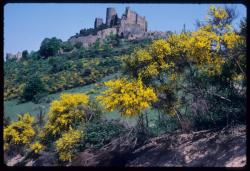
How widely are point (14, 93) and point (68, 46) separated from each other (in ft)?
102

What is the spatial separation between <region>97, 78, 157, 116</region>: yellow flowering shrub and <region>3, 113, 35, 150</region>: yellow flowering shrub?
3272 mm

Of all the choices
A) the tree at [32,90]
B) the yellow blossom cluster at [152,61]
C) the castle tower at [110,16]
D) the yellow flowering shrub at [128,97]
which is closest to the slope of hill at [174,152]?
the yellow flowering shrub at [128,97]

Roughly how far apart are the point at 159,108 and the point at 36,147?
5.54 metres

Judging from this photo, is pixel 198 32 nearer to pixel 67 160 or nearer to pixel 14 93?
pixel 67 160

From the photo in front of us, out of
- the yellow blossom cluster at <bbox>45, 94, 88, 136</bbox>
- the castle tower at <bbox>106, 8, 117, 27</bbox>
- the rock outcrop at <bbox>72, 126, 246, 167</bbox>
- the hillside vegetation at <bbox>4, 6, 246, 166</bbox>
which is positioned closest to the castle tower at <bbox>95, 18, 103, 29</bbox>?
the castle tower at <bbox>106, 8, 117, 27</bbox>

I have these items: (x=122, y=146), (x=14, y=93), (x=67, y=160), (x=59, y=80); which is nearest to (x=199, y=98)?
(x=122, y=146)

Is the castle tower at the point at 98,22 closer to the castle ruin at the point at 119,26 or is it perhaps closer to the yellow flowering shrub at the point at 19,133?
the castle ruin at the point at 119,26

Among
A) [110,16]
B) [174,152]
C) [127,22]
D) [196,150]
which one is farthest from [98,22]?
[196,150]

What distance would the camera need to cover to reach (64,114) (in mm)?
15914

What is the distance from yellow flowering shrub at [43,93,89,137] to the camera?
15.9m

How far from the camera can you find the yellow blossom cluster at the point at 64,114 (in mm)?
15883

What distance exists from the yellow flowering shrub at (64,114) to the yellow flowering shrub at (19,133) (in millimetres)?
1182

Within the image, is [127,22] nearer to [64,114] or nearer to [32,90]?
[32,90]

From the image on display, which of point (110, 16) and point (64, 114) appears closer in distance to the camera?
point (64, 114)
